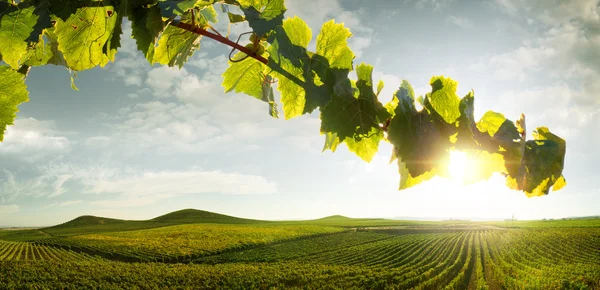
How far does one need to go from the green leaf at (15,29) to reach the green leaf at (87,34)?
0.06 metres

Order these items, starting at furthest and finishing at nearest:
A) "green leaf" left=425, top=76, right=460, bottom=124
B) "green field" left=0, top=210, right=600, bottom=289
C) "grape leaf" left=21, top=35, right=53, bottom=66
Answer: "green field" left=0, top=210, right=600, bottom=289, "grape leaf" left=21, top=35, right=53, bottom=66, "green leaf" left=425, top=76, right=460, bottom=124

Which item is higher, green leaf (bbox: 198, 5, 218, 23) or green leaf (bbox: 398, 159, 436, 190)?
green leaf (bbox: 198, 5, 218, 23)

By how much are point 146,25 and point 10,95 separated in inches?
22.2

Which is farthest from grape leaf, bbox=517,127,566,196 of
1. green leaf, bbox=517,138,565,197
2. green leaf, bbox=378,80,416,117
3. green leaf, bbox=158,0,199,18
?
green leaf, bbox=158,0,199,18

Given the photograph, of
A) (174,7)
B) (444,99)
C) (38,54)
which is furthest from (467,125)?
(38,54)

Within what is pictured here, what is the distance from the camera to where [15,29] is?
84 centimetres

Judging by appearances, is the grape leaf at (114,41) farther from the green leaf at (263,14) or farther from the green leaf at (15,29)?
the green leaf at (263,14)

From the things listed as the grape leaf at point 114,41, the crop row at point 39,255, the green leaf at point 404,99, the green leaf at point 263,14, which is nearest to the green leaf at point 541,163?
the green leaf at point 404,99

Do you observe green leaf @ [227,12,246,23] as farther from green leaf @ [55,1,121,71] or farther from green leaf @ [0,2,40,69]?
green leaf @ [0,2,40,69]

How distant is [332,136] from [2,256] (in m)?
66.4

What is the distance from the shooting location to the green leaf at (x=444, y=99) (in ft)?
2.72

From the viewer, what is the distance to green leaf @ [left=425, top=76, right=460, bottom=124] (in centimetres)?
83

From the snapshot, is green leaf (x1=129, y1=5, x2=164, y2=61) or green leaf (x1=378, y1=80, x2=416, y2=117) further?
green leaf (x1=378, y1=80, x2=416, y2=117)

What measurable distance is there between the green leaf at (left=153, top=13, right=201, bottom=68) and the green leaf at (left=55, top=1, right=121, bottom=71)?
4.7 inches
